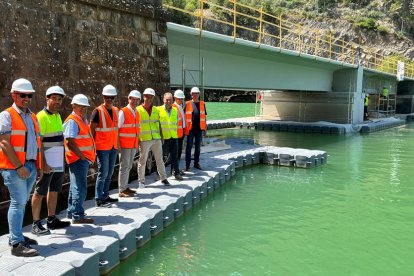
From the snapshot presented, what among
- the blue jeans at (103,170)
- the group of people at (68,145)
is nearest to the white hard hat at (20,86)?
the group of people at (68,145)

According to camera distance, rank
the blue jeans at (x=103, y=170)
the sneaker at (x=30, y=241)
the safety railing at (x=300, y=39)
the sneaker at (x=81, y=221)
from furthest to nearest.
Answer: the safety railing at (x=300, y=39) → the blue jeans at (x=103, y=170) → the sneaker at (x=81, y=221) → the sneaker at (x=30, y=241)

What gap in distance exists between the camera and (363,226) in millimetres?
7531

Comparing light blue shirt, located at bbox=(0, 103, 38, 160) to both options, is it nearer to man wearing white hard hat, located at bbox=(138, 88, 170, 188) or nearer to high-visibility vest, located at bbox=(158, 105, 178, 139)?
man wearing white hard hat, located at bbox=(138, 88, 170, 188)

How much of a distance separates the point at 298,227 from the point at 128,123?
3.55 meters

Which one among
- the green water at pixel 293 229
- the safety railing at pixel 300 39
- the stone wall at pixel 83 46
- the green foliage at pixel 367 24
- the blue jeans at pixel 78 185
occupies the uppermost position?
the green foliage at pixel 367 24

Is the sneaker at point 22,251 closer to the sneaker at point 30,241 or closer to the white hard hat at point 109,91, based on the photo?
the sneaker at point 30,241

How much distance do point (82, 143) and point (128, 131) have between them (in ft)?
4.92

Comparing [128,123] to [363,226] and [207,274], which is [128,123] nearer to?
[207,274]

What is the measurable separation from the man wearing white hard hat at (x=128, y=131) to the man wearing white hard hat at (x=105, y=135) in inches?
15.9

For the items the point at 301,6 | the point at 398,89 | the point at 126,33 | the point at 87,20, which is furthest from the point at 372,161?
the point at 301,6

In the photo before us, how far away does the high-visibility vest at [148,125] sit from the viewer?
309 inches

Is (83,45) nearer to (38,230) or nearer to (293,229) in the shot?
(38,230)

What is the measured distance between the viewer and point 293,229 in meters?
7.29

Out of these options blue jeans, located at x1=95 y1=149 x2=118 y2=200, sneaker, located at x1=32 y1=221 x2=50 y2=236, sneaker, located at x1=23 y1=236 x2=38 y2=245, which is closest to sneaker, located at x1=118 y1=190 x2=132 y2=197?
blue jeans, located at x1=95 y1=149 x2=118 y2=200
